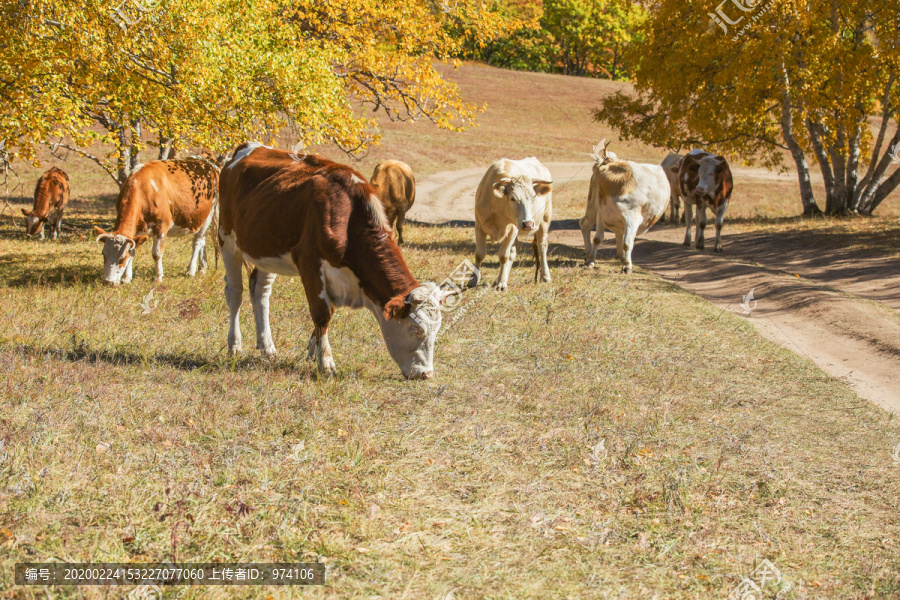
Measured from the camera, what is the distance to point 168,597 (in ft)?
11.5

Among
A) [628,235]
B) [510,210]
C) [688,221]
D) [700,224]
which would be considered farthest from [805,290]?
[688,221]

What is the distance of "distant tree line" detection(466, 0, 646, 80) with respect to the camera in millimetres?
74750

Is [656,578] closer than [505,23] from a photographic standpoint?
Yes

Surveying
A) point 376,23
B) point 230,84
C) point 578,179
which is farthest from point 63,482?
point 578,179

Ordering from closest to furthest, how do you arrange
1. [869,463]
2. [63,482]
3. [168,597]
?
[168,597]
[63,482]
[869,463]

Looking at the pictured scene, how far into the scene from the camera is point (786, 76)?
1984 centimetres

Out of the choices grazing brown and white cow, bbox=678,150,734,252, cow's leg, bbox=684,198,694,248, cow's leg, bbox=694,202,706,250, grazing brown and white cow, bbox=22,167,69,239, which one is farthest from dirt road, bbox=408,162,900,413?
grazing brown and white cow, bbox=22,167,69,239

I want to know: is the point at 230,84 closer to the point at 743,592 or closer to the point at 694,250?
the point at 743,592

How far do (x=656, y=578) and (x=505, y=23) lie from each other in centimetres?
1588

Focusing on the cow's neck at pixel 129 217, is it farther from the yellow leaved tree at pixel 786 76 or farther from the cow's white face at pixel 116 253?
the yellow leaved tree at pixel 786 76

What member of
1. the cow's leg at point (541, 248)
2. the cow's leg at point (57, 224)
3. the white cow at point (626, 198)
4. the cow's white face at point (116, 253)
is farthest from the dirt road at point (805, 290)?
the cow's leg at point (57, 224)

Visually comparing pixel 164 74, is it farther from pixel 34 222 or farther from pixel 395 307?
pixel 34 222

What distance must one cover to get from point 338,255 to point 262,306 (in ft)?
5.39

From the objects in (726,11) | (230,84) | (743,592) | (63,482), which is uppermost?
(726,11)
